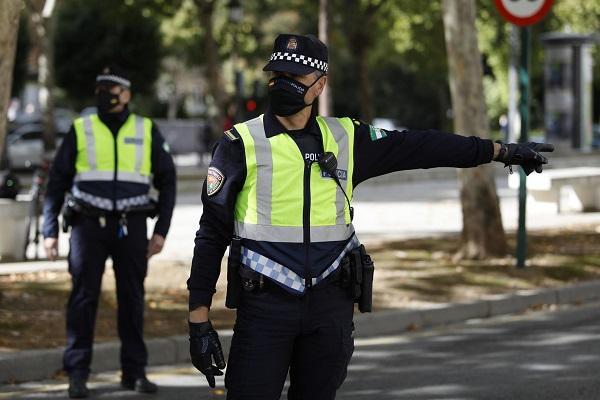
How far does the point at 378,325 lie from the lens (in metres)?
10.1

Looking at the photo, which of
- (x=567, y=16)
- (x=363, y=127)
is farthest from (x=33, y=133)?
(x=363, y=127)

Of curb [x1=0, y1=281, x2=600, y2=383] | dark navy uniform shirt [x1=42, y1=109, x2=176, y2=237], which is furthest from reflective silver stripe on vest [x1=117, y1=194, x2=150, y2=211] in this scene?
curb [x1=0, y1=281, x2=600, y2=383]

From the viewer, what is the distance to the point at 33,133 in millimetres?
39656

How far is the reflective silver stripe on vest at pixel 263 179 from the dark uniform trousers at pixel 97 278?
10.2ft

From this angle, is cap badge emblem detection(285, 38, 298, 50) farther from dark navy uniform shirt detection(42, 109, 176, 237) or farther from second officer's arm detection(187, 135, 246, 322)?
dark navy uniform shirt detection(42, 109, 176, 237)

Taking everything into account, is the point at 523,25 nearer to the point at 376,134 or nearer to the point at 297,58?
the point at 376,134

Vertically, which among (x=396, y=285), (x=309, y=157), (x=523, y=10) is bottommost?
(x=396, y=285)

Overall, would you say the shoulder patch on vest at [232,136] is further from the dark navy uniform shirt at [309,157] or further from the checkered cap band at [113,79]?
the checkered cap band at [113,79]

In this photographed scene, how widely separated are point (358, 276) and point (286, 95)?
0.66 m

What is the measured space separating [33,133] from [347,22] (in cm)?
1060

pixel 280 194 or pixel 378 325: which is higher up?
pixel 280 194

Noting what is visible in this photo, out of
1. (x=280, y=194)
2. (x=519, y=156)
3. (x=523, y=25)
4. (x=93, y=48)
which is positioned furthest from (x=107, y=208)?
(x=93, y=48)

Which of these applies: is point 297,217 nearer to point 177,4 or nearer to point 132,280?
point 132,280

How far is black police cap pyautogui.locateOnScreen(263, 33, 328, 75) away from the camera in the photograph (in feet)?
14.9
